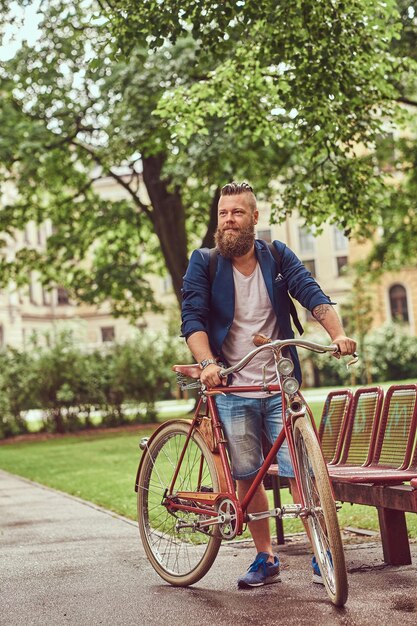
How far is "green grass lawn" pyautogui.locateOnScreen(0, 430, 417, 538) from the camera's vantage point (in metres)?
8.82

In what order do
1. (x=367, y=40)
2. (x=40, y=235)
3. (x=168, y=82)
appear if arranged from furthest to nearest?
1. (x=40, y=235)
2. (x=168, y=82)
3. (x=367, y=40)

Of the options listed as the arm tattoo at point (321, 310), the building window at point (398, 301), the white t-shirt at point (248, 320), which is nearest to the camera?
the arm tattoo at point (321, 310)

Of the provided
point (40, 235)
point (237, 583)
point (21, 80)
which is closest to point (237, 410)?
point (237, 583)

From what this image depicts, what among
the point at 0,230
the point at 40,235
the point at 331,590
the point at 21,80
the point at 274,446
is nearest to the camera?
the point at 331,590

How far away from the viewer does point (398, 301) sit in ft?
183

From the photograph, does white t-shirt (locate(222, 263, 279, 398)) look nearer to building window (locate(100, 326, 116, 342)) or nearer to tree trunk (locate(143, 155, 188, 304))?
tree trunk (locate(143, 155, 188, 304))

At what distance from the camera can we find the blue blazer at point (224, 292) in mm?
5480

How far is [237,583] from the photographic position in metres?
5.48

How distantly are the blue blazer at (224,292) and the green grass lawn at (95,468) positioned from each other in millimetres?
2415

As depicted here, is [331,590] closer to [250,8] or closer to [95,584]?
[95,584]

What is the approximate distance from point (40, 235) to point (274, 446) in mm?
62456

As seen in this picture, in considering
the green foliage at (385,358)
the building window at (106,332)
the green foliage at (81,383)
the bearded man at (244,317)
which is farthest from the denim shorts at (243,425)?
the building window at (106,332)

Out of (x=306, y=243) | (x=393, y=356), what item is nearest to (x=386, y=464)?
(x=393, y=356)

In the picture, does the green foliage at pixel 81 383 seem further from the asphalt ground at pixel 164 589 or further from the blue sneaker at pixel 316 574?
the blue sneaker at pixel 316 574
